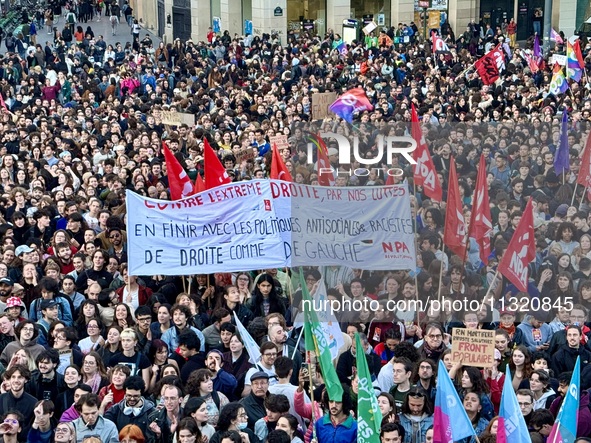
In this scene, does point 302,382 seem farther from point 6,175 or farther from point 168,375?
point 6,175

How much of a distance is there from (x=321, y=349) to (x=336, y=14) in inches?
1490

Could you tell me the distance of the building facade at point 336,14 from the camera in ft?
152

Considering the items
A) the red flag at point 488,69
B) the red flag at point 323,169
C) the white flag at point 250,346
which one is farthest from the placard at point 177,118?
the white flag at point 250,346

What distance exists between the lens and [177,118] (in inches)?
947

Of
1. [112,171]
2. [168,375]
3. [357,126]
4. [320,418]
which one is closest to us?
[320,418]

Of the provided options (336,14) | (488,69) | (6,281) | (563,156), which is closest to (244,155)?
(563,156)

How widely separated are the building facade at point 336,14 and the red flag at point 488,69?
16890 mm

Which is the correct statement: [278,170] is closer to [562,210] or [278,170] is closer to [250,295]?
[250,295]

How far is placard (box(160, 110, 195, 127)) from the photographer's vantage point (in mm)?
24062

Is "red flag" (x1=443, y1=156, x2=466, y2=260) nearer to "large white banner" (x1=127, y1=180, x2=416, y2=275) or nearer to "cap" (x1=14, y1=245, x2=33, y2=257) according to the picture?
"large white banner" (x1=127, y1=180, x2=416, y2=275)

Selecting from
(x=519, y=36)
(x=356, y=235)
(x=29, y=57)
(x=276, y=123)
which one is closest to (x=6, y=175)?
(x=276, y=123)

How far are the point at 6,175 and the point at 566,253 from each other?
8.62 meters

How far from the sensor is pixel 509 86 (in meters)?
28.9

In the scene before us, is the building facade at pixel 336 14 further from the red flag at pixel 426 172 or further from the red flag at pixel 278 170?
the red flag at pixel 278 170
